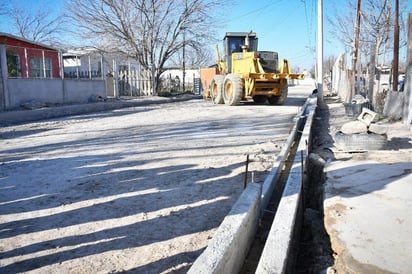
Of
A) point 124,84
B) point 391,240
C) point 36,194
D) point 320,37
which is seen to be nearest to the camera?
point 391,240

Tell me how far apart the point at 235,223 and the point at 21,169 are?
151 inches

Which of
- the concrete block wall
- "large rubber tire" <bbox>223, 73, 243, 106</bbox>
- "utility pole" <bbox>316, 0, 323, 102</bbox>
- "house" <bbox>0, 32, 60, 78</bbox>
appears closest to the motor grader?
"large rubber tire" <bbox>223, 73, 243, 106</bbox>

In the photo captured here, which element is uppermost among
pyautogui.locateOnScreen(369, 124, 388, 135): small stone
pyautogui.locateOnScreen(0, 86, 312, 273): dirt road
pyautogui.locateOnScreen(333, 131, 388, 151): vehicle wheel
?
pyautogui.locateOnScreen(369, 124, 388, 135): small stone

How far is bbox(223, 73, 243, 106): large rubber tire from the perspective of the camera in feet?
49.8

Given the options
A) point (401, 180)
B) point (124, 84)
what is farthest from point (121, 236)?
point (124, 84)

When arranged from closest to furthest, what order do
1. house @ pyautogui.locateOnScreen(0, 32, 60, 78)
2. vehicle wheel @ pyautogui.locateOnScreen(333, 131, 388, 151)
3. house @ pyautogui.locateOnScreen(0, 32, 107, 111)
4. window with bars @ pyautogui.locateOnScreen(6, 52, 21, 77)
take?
vehicle wheel @ pyautogui.locateOnScreen(333, 131, 388, 151)
house @ pyautogui.locateOnScreen(0, 32, 107, 111)
window with bars @ pyautogui.locateOnScreen(6, 52, 21, 77)
house @ pyautogui.locateOnScreen(0, 32, 60, 78)

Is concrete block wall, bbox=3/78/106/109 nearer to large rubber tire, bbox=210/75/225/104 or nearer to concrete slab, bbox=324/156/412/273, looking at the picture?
large rubber tire, bbox=210/75/225/104

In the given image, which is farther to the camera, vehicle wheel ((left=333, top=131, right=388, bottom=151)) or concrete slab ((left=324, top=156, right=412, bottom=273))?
vehicle wheel ((left=333, top=131, right=388, bottom=151))

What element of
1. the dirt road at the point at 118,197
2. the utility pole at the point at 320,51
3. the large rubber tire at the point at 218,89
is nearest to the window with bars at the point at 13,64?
the large rubber tire at the point at 218,89

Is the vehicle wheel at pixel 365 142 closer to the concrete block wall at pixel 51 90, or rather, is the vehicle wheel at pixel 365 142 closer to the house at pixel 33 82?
the house at pixel 33 82

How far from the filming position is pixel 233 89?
15.3 m

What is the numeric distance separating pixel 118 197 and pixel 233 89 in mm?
11924

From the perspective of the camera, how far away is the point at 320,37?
1898 cm

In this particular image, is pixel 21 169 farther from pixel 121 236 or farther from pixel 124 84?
pixel 124 84
